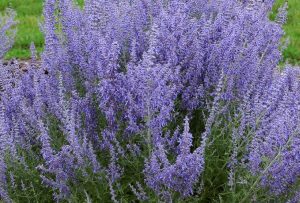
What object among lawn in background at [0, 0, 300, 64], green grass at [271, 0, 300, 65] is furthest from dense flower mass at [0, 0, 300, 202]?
green grass at [271, 0, 300, 65]

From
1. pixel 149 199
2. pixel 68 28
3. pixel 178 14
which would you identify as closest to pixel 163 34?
pixel 178 14

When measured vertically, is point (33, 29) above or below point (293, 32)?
below

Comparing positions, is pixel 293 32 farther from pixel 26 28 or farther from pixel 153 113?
pixel 153 113

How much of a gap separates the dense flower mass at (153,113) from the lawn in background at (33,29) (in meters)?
2.90

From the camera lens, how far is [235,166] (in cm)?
303

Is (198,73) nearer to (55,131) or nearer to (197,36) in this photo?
(197,36)

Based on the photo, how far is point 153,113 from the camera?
2855mm

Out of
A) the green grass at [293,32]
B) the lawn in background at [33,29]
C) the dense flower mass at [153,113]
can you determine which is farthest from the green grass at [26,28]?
the green grass at [293,32]

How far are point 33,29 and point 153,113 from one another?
16.5ft

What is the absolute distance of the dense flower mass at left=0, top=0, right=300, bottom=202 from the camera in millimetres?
2770

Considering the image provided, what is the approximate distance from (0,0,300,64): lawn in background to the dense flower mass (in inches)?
114

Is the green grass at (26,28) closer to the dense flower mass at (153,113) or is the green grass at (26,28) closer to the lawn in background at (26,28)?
the lawn in background at (26,28)

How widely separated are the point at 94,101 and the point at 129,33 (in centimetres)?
65

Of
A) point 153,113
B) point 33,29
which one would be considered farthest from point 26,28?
point 153,113
